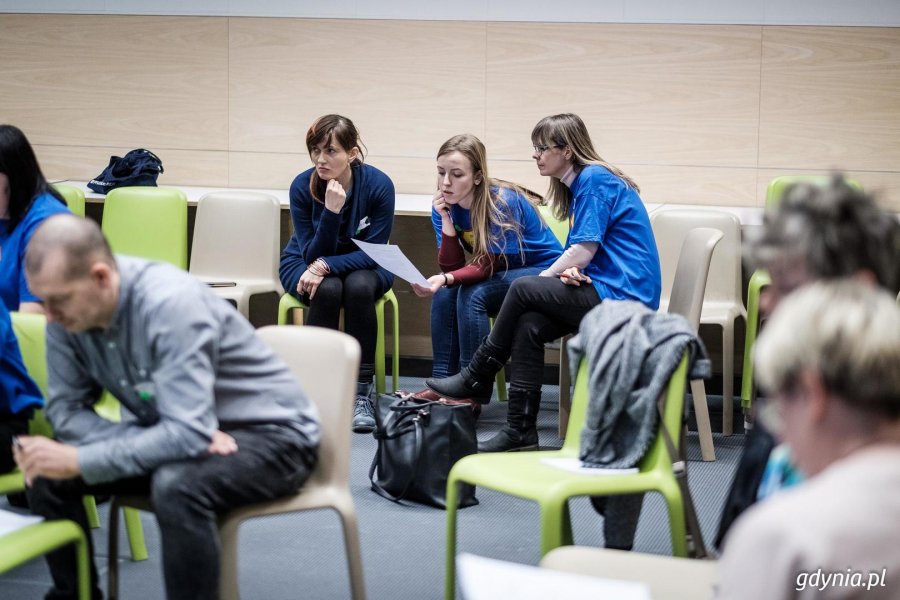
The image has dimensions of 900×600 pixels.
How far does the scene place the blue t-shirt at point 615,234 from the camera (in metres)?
3.84

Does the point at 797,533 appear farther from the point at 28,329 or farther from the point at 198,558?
the point at 28,329

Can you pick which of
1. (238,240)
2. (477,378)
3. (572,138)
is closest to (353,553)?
(477,378)

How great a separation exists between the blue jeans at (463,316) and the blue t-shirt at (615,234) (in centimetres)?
46

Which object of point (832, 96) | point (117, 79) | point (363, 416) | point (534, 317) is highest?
point (117, 79)

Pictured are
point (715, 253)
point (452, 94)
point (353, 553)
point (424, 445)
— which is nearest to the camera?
point (353, 553)

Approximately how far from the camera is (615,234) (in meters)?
3.91

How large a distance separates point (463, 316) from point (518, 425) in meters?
0.61

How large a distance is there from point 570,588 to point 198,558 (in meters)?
0.84

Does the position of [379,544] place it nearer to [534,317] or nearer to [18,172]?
[534,317]

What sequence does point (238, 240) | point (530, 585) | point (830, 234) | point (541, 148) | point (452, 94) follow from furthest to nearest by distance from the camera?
1. point (452, 94)
2. point (238, 240)
3. point (541, 148)
4. point (530, 585)
5. point (830, 234)

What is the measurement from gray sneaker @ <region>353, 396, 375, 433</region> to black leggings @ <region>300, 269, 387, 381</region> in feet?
0.41

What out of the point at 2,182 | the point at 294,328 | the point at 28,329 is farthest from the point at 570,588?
the point at 2,182

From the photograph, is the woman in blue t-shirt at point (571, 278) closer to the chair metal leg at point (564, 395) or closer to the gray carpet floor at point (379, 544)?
the chair metal leg at point (564, 395)

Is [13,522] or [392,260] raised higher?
[392,260]
